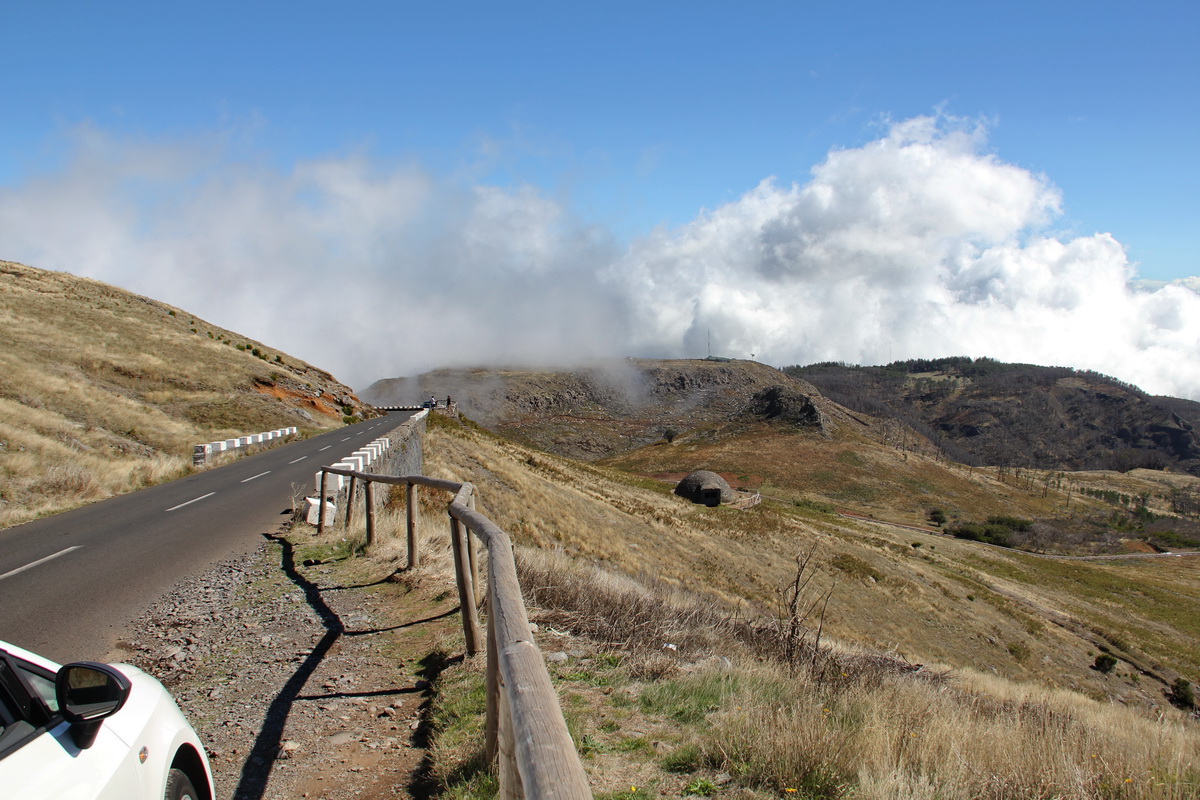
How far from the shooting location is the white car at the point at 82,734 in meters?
2.06

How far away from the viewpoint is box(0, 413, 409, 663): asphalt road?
21.1ft


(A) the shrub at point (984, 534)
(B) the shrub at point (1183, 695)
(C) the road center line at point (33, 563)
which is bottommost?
(B) the shrub at point (1183, 695)

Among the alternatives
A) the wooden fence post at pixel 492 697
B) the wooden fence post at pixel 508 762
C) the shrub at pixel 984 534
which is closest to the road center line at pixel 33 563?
the wooden fence post at pixel 492 697

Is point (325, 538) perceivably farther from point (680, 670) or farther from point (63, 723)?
point (63, 723)

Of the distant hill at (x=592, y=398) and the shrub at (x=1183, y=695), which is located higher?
the distant hill at (x=592, y=398)

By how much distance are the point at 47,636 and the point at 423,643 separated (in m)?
3.47

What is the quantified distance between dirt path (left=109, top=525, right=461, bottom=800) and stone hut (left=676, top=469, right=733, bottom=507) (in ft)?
156

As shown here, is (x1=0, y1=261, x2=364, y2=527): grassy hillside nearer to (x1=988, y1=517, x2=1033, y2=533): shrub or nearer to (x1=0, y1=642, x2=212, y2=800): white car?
(x1=0, y1=642, x2=212, y2=800): white car

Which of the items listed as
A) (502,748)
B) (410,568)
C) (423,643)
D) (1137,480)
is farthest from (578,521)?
(1137,480)

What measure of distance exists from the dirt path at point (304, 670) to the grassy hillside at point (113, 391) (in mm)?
9142

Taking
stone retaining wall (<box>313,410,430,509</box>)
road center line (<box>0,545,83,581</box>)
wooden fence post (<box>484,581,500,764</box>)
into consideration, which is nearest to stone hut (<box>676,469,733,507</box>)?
stone retaining wall (<box>313,410,430,509</box>)

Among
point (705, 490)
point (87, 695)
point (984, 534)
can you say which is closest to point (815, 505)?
point (984, 534)

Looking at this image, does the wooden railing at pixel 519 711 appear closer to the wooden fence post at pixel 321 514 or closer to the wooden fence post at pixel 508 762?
the wooden fence post at pixel 508 762

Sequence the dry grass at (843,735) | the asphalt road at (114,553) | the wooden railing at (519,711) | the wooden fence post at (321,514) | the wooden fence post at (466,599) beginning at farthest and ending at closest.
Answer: the wooden fence post at (321,514) → the asphalt road at (114,553) → the wooden fence post at (466,599) → the dry grass at (843,735) → the wooden railing at (519,711)
